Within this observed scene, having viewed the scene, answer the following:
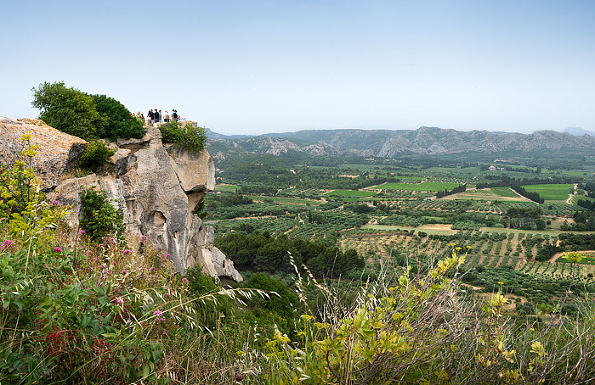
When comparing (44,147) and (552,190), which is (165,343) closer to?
(44,147)

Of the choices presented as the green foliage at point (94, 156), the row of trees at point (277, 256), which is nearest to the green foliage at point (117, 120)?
the green foliage at point (94, 156)

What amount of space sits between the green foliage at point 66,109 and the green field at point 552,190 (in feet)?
452

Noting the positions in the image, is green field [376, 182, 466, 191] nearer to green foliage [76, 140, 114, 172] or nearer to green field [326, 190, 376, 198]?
green field [326, 190, 376, 198]

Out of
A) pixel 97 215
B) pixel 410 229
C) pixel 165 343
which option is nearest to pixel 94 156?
pixel 97 215

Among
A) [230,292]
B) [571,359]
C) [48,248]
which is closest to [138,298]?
[230,292]

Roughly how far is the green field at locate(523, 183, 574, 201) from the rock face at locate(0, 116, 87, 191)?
139 meters

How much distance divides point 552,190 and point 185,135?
152751mm

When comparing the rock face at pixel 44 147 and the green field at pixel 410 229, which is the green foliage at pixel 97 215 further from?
the green field at pixel 410 229

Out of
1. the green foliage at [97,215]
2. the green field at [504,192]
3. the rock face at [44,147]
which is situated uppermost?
the rock face at [44,147]

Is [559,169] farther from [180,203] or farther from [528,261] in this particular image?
[180,203]

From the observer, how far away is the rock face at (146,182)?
10125 millimetres

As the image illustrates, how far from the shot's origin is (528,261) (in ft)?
177

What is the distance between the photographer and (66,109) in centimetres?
1320

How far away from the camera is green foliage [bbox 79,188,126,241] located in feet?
34.3
